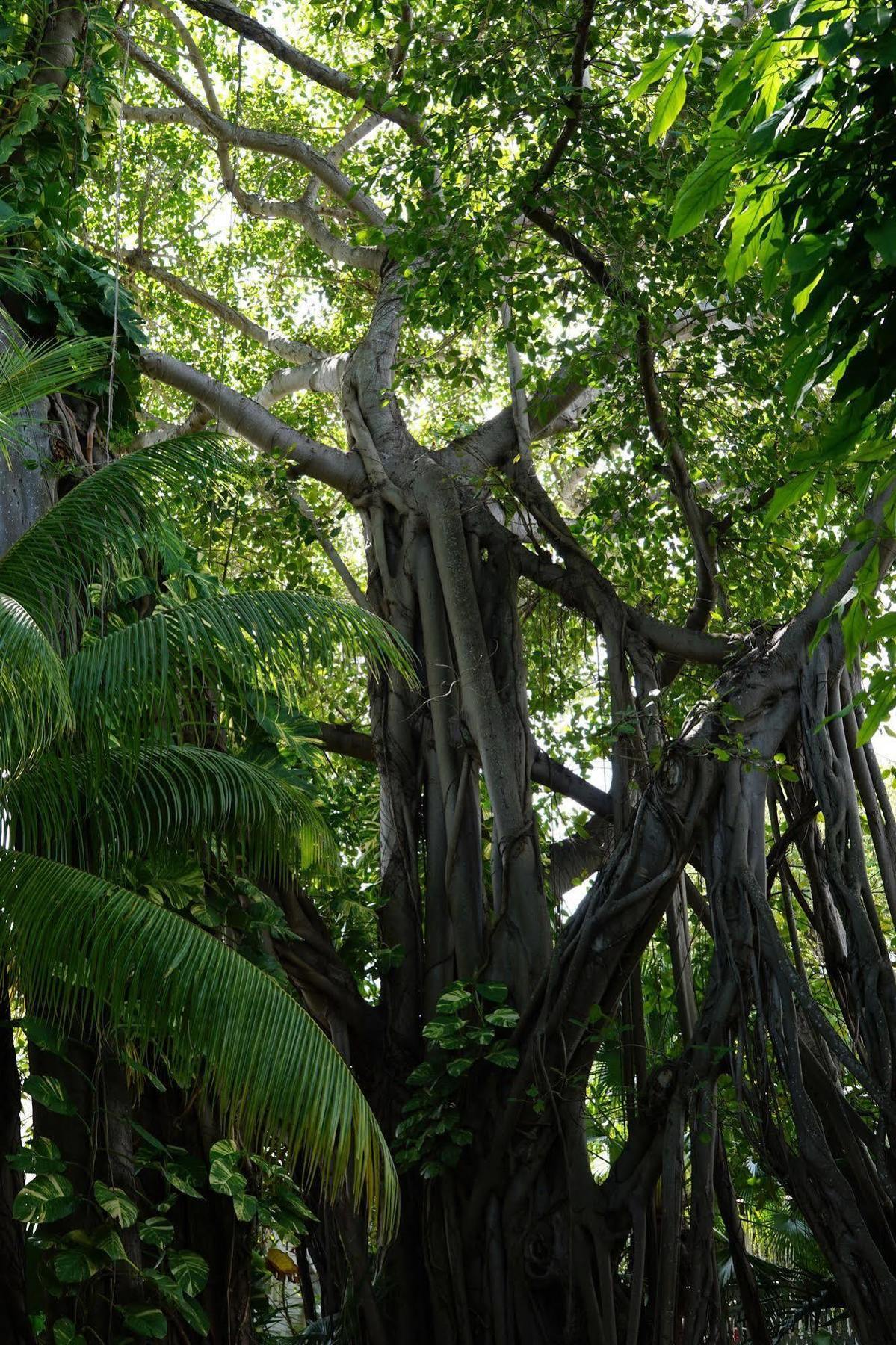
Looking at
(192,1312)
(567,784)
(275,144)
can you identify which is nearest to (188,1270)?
(192,1312)

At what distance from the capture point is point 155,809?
12.4 feet

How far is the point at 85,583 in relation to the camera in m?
3.85

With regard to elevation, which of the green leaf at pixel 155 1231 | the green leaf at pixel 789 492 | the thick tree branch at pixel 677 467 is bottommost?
the green leaf at pixel 155 1231

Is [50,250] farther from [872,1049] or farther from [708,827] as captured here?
[872,1049]

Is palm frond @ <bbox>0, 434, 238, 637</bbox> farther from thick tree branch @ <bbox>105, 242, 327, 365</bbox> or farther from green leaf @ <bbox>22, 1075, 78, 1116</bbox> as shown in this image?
thick tree branch @ <bbox>105, 242, 327, 365</bbox>

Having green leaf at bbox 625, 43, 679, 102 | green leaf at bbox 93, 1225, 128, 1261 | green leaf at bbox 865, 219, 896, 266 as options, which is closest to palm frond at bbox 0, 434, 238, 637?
green leaf at bbox 93, 1225, 128, 1261

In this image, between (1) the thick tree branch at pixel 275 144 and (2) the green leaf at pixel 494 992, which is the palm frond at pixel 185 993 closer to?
(2) the green leaf at pixel 494 992

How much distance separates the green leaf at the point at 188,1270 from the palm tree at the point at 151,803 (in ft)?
2.13

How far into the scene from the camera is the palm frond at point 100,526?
365 cm

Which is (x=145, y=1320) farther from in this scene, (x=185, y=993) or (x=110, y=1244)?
(x=185, y=993)

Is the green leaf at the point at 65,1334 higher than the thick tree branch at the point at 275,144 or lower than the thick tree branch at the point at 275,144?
lower

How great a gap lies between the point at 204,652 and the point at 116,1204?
1655 mm

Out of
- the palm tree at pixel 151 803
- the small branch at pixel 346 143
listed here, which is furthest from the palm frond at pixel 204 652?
the small branch at pixel 346 143

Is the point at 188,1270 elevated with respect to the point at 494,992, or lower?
lower
